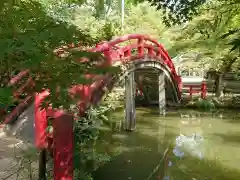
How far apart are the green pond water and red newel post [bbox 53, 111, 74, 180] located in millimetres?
2202

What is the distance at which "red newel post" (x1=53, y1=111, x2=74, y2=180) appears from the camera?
468 cm

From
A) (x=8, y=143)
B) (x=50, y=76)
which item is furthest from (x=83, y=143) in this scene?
(x=50, y=76)

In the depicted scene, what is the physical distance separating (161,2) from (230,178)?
4189mm

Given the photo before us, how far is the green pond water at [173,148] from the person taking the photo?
753 centimetres

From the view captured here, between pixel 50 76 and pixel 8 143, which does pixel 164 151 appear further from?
pixel 50 76

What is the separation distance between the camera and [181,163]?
8383 mm

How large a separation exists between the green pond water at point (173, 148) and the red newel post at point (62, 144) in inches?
86.7

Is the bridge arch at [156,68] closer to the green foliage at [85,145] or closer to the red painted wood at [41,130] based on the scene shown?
the green foliage at [85,145]

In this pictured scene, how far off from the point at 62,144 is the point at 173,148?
5840mm

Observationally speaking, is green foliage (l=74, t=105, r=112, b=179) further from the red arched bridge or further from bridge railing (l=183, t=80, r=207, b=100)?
bridge railing (l=183, t=80, r=207, b=100)

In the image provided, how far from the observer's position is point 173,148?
32.6ft

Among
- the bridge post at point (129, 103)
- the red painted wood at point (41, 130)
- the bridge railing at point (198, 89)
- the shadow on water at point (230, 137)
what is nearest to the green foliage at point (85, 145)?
the red painted wood at point (41, 130)

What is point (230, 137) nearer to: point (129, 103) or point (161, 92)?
point (129, 103)

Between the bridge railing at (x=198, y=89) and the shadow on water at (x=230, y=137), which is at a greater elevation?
the bridge railing at (x=198, y=89)
